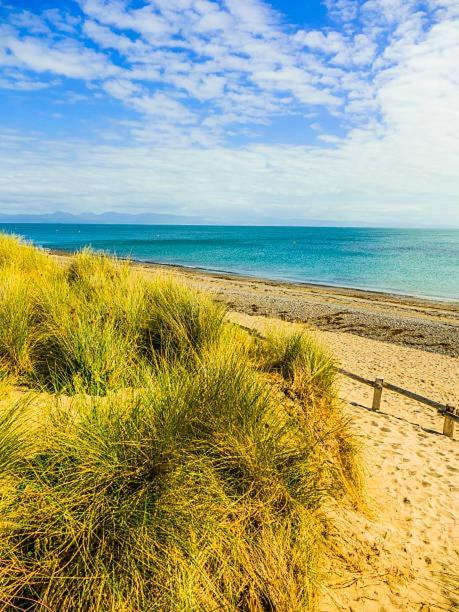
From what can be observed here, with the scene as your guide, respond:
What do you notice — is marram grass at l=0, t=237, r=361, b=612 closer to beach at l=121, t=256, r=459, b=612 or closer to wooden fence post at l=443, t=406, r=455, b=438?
beach at l=121, t=256, r=459, b=612

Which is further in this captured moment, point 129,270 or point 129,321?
point 129,270

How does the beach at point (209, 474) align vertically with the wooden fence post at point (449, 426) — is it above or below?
above

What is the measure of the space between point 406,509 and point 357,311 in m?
17.4

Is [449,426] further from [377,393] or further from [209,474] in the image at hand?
[209,474]

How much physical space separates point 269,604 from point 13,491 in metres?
1.83

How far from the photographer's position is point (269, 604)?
109 inches

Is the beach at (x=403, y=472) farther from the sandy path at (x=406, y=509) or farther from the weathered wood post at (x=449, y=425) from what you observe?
the weathered wood post at (x=449, y=425)

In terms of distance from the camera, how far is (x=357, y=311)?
21547 mm

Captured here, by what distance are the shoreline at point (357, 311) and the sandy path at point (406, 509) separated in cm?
598

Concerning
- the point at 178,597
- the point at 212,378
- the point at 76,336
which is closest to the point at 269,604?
the point at 178,597

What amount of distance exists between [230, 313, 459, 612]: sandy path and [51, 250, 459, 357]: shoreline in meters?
5.98

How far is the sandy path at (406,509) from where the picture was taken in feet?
11.0

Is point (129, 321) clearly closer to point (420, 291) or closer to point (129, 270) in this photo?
point (129, 270)

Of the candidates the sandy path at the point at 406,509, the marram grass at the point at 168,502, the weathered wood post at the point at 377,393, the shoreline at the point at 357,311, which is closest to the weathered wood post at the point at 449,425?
the sandy path at the point at 406,509
